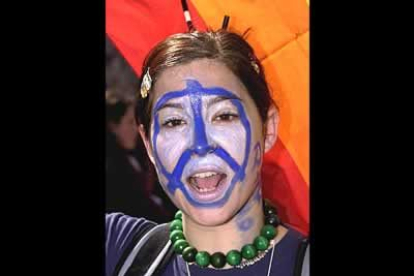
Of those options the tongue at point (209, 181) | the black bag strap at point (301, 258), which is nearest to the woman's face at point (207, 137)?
the tongue at point (209, 181)

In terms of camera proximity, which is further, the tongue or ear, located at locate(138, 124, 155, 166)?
ear, located at locate(138, 124, 155, 166)

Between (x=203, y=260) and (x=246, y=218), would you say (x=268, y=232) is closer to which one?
(x=246, y=218)

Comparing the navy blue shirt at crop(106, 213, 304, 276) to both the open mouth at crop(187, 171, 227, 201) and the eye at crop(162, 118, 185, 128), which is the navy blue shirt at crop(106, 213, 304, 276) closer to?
the open mouth at crop(187, 171, 227, 201)

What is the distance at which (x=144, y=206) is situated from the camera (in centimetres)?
236

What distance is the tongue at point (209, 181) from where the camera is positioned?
2.22 metres

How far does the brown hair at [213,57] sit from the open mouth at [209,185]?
240 millimetres

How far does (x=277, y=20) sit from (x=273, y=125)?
0.35 metres

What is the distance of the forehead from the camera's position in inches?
86.8

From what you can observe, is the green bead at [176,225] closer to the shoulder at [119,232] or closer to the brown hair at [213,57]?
the shoulder at [119,232]

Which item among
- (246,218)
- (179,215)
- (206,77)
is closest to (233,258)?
(246,218)

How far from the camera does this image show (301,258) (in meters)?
2.27

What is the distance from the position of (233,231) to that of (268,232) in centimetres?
11

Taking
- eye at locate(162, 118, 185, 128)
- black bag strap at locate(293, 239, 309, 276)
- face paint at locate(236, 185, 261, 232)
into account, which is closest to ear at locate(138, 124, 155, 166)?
eye at locate(162, 118, 185, 128)

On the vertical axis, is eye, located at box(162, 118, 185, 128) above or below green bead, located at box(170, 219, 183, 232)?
above
